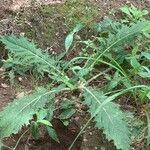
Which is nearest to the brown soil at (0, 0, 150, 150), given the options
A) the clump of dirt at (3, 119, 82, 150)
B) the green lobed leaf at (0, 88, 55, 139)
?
the clump of dirt at (3, 119, 82, 150)

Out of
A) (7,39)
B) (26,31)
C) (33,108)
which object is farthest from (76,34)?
(33,108)

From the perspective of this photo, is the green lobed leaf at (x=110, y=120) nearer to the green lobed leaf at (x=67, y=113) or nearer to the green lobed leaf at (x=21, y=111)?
the green lobed leaf at (x=67, y=113)

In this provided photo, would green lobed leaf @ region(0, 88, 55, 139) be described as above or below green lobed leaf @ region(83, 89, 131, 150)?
above

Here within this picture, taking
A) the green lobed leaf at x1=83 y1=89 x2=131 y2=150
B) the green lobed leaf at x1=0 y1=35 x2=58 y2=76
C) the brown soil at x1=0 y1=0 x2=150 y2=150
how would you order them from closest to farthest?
the green lobed leaf at x1=83 y1=89 x2=131 y2=150, the brown soil at x1=0 y1=0 x2=150 y2=150, the green lobed leaf at x1=0 y1=35 x2=58 y2=76

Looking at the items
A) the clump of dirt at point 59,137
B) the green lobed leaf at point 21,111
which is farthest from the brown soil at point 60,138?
the green lobed leaf at point 21,111

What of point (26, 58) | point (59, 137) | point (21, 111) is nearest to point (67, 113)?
point (59, 137)

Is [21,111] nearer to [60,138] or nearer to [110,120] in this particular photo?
[60,138]

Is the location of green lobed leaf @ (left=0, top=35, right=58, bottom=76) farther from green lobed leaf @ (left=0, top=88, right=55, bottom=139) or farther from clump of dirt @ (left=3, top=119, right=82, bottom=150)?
clump of dirt @ (left=3, top=119, right=82, bottom=150)

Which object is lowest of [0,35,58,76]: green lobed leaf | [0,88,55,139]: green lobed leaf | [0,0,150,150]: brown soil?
[0,0,150,150]: brown soil
